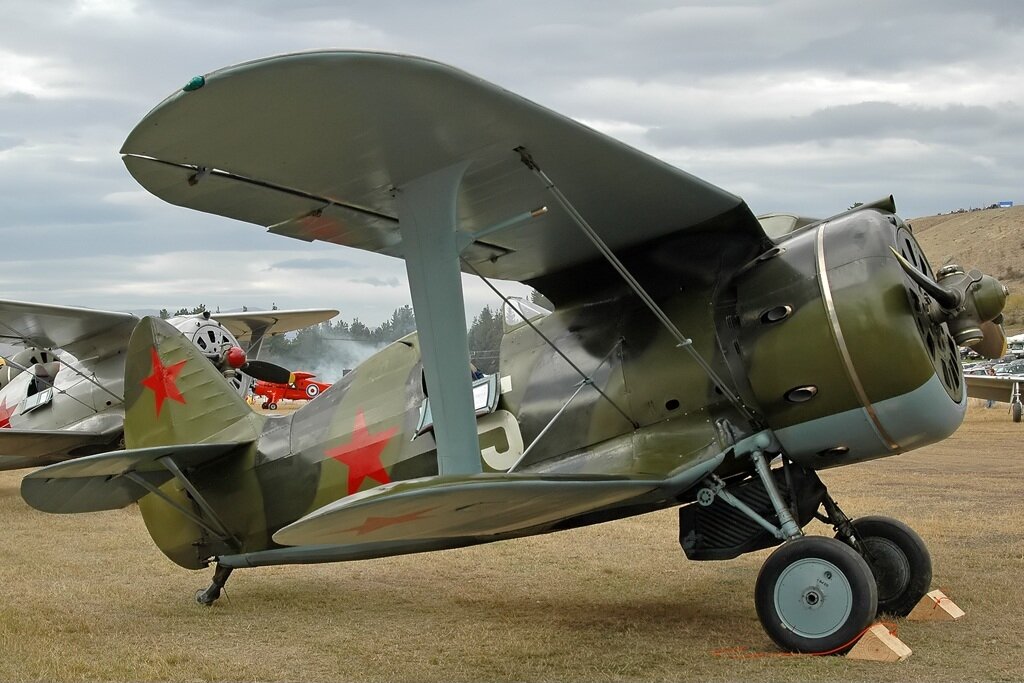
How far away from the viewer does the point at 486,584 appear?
6.92 metres

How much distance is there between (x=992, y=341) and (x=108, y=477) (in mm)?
5662

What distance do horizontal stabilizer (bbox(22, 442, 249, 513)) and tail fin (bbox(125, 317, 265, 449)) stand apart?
389 millimetres

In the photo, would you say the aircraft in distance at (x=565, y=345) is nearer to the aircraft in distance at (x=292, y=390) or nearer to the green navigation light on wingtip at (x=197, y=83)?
the green navigation light on wingtip at (x=197, y=83)

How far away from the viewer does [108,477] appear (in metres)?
6.12

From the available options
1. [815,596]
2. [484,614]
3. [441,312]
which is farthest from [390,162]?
[484,614]

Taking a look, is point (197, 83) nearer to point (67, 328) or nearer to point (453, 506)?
point (453, 506)

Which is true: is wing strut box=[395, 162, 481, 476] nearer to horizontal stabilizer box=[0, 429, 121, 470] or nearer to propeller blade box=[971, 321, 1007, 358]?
propeller blade box=[971, 321, 1007, 358]

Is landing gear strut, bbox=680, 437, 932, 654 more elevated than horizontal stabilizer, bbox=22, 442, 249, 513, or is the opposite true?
horizontal stabilizer, bbox=22, 442, 249, 513

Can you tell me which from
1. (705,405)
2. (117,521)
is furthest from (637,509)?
(117,521)

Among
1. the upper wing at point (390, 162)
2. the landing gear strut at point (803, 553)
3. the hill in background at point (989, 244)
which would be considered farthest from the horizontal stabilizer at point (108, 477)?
the hill in background at point (989, 244)

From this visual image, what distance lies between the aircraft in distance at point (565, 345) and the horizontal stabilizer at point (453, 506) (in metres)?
0.02

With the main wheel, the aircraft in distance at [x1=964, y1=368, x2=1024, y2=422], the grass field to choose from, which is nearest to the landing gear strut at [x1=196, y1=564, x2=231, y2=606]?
the grass field

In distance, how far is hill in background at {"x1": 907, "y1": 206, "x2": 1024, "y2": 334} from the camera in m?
79.7

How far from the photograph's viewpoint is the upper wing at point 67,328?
1286 cm
